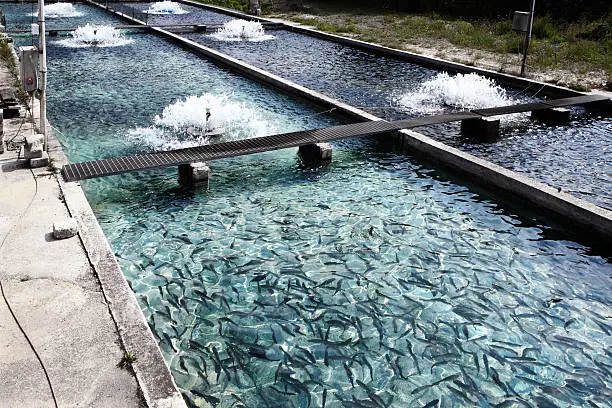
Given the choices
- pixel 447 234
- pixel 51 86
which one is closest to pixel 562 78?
pixel 447 234

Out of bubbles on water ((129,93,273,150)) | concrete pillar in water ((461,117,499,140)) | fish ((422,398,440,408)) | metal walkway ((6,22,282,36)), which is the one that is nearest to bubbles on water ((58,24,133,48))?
metal walkway ((6,22,282,36))

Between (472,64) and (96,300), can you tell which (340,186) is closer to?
(96,300)

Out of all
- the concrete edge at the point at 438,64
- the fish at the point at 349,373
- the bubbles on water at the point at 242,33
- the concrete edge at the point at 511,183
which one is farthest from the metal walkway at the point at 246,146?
the bubbles on water at the point at 242,33

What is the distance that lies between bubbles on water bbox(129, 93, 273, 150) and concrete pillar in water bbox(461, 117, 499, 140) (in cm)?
353

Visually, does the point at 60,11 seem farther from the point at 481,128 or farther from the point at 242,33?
the point at 481,128

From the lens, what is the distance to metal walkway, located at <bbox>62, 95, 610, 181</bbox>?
7.36 metres

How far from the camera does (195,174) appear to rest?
25.0 ft

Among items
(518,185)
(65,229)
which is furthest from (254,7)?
(65,229)

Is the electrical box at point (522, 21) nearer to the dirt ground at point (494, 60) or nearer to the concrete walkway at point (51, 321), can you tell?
the dirt ground at point (494, 60)

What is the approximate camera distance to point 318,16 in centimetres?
2745

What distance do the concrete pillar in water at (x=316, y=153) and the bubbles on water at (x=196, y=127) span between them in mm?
1380

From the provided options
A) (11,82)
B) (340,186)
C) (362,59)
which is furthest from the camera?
(362,59)

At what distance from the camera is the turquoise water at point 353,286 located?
4.46 m

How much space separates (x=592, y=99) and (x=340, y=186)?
7.14m
